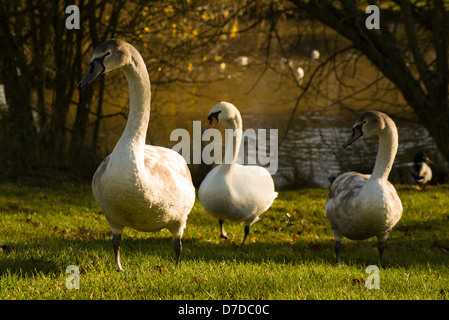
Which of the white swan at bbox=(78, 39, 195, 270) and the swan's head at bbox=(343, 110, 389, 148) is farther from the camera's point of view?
the swan's head at bbox=(343, 110, 389, 148)

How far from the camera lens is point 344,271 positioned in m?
5.36

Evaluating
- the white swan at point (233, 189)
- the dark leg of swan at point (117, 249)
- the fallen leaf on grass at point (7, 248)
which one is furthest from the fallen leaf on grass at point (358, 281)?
the fallen leaf on grass at point (7, 248)

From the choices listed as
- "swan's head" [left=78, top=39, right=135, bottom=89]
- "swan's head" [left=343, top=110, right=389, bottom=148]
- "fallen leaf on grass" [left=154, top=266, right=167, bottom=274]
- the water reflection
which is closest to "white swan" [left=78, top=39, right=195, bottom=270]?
"swan's head" [left=78, top=39, right=135, bottom=89]

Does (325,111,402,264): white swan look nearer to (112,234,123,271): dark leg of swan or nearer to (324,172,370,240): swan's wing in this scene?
(324,172,370,240): swan's wing

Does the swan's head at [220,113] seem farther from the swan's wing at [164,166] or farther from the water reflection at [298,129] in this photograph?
the water reflection at [298,129]

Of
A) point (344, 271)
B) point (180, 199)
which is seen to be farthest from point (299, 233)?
point (180, 199)

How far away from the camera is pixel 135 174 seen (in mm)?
4438

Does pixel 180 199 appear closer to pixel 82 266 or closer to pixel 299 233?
pixel 82 266

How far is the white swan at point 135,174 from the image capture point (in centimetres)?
441

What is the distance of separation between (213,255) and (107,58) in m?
2.80

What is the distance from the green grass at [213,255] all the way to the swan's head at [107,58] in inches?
69.9

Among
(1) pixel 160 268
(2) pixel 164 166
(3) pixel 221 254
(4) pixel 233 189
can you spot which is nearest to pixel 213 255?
(3) pixel 221 254

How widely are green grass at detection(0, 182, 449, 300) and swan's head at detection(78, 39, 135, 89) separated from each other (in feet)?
5.83

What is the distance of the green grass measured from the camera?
14.3 ft
